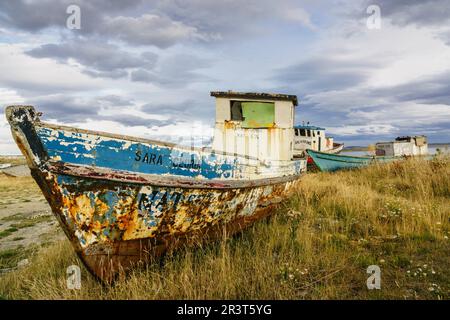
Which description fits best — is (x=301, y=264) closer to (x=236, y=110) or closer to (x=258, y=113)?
(x=258, y=113)

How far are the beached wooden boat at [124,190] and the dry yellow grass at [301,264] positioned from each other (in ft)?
1.32

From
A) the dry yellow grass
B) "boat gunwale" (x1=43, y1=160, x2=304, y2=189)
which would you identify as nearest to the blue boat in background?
the dry yellow grass

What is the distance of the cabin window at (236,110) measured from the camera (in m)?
8.55

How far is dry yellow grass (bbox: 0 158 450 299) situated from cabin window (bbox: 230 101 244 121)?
2.91 m

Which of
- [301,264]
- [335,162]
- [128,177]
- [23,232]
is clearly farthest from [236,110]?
[335,162]

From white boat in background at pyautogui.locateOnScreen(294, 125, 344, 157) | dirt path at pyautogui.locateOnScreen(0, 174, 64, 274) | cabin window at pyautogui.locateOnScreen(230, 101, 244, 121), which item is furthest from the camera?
white boat in background at pyautogui.locateOnScreen(294, 125, 344, 157)

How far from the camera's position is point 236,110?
859 centimetres

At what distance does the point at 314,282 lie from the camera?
12.8 ft

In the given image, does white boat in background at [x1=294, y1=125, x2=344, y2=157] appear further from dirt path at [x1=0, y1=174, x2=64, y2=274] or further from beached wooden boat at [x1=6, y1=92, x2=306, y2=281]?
beached wooden boat at [x1=6, y1=92, x2=306, y2=281]

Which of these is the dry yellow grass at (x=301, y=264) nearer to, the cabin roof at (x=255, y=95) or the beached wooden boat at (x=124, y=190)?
the beached wooden boat at (x=124, y=190)

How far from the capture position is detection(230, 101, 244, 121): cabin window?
855 cm

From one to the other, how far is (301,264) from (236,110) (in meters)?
5.08
